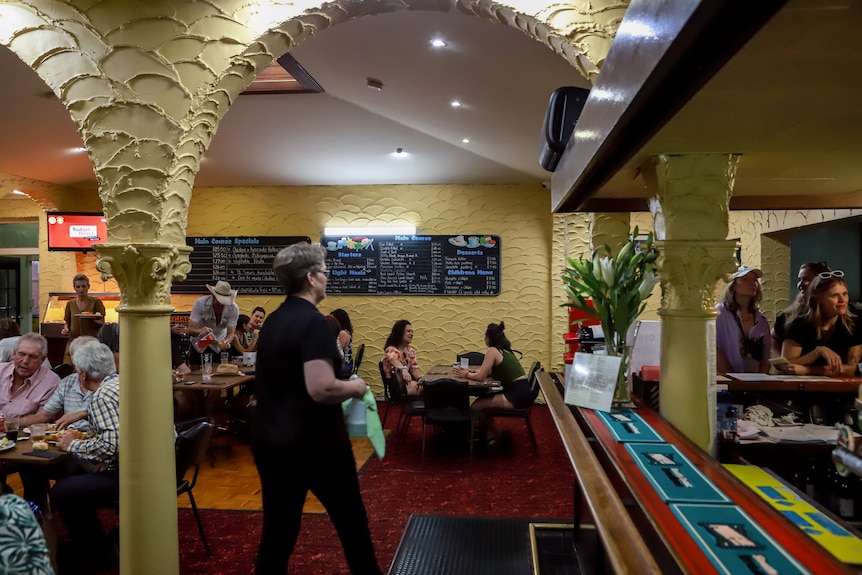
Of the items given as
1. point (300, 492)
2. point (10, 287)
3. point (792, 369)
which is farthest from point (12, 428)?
point (10, 287)

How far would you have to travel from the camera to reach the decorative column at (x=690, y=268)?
1.65m

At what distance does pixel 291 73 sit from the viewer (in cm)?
504

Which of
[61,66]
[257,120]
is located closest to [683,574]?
[61,66]

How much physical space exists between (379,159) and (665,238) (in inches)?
223

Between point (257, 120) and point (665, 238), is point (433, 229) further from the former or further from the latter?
point (665, 238)

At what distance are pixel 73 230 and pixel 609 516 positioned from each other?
27.4 ft

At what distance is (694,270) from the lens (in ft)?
5.99

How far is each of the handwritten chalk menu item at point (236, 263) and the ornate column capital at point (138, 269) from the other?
552 centimetres

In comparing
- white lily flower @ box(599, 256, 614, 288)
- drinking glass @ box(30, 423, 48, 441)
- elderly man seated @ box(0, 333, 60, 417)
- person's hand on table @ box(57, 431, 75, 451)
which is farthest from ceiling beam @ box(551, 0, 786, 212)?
elderly man seated @ box(0, 333, 60, 417)

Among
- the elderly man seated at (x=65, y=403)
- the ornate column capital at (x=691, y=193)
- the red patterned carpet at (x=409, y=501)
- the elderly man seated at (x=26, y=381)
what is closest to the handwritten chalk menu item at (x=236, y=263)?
the red patterned carpet at (x=409, y=501)

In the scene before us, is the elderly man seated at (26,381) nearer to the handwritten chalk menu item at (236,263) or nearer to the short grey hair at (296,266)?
the short grey hair at (296,266)

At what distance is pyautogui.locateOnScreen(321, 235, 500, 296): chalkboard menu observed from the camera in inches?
308

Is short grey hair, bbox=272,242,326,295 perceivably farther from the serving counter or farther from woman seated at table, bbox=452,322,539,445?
woman seated at table, bbox=452,322,539,445

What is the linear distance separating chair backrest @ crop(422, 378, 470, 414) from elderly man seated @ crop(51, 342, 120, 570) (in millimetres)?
2541
